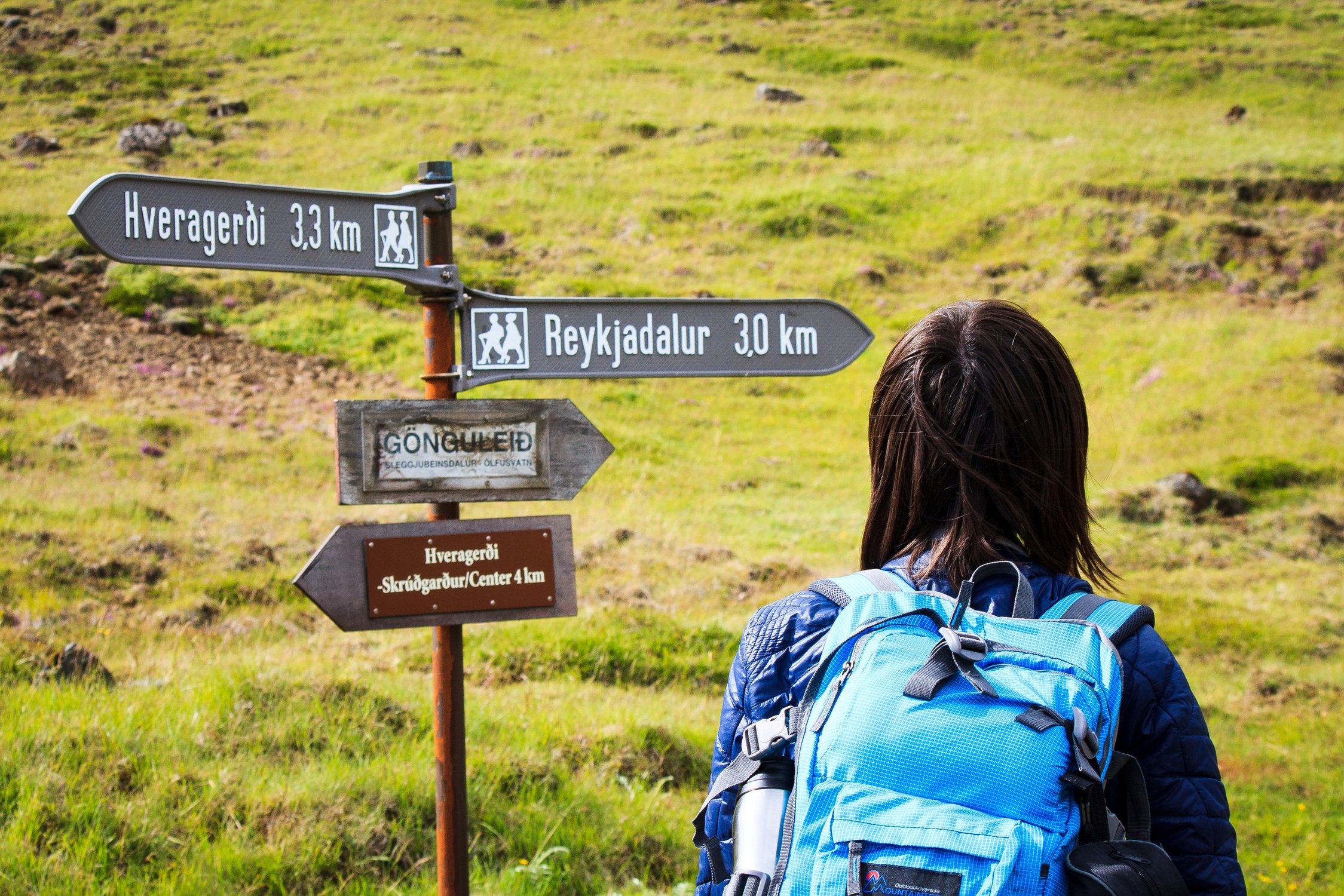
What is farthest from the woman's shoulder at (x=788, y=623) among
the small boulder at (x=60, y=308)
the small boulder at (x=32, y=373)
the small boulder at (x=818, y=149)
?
the small boulder at (x=818, y=149)

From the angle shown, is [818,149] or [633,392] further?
[818,149]

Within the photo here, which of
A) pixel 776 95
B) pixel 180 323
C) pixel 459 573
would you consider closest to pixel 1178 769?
pixel 459 573

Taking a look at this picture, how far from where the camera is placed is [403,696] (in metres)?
5.40

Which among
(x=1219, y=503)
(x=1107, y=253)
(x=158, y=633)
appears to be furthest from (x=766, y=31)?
(x=158, y=633)

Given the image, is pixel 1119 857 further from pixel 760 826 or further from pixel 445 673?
pixel 445 673

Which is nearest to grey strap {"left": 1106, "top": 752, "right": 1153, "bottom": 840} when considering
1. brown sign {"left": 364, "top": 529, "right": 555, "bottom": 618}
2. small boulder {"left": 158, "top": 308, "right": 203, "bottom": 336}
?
brown sign {"left": 364, "top": 529, "right": 555, "bottom": 618}

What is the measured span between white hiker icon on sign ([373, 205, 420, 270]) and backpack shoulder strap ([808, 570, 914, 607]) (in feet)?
6.67

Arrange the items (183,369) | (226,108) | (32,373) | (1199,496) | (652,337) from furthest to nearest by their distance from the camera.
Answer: (226,108) < (183,369) < (32,373) < (1199,496) < (652,337)

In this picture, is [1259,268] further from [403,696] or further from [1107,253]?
[403,696]

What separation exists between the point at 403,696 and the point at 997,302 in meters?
4.44

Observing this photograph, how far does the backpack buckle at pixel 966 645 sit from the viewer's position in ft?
4.85

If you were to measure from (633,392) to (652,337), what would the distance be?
479 inches

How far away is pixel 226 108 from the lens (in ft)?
77.8

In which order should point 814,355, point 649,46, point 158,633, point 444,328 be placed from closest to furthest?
point 444,328 < point 814,355 < point 158,633 < point 649,46
